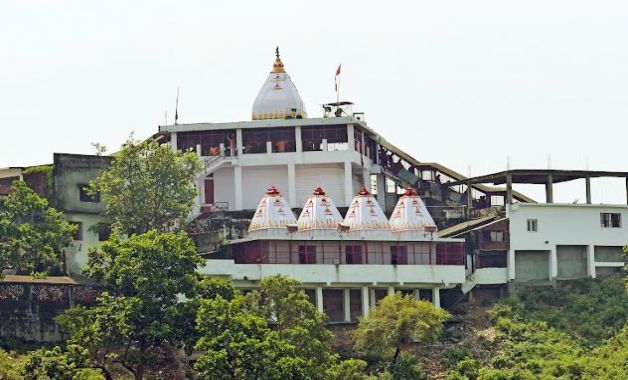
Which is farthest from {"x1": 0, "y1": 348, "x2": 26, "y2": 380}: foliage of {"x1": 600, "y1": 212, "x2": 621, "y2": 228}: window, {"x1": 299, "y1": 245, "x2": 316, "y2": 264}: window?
{"x1": 600, "y1": 212, "x2": 621, "y2": 228}: window

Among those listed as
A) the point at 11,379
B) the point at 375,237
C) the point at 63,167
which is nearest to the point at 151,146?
the point at 63,167

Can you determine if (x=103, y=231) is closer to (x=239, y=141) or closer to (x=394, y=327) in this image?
(x=239, y=141)

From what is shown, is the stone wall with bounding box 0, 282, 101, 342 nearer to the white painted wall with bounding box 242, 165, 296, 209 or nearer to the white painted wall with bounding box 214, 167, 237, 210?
the white painted wall with bounding box 214, 167, 237, 210

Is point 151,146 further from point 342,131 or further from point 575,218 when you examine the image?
point 575,218

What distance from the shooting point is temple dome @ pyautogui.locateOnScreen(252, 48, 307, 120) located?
354ft

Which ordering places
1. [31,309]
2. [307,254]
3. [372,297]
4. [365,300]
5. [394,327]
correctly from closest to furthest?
1. [394,327]
2. [31,309]
3. [307,254]
4. [365,300]
5. [372,297]

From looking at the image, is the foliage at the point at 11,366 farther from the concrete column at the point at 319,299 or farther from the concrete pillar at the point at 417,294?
the concrete pillar at the point at 417,294

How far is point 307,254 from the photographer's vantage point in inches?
3745

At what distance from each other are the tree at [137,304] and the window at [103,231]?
941 centimetres

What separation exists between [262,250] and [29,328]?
12544 millimetres

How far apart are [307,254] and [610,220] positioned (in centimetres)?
1830

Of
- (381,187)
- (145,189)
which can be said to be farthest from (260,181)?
(145,189)

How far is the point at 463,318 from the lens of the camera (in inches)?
3755

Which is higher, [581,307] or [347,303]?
[347,303]
